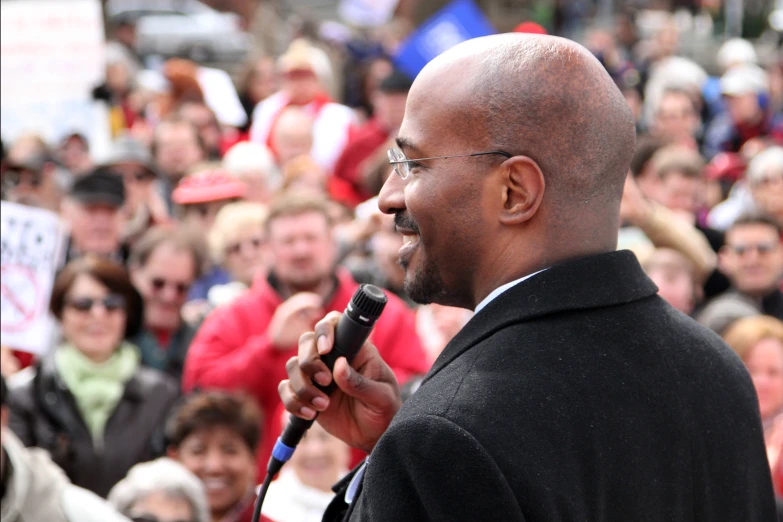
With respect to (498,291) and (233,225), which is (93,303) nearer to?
(233,225)

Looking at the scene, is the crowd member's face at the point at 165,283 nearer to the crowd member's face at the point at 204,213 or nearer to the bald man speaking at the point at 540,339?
the crowd member's face at the point at 204,213

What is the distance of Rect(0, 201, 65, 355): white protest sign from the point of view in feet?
13.4

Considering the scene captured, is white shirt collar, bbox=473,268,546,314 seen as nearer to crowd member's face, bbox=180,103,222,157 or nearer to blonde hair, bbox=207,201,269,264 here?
blonde hair, bbox=207,201,269,264

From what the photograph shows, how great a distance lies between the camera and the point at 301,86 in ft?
31.1

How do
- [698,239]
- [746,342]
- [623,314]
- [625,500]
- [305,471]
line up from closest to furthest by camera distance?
[625,500]
[623,314]
[305,471]
[746,342]
[698,239]

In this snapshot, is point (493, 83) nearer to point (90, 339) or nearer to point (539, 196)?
point (539, 196)

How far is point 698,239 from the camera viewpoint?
6.32 metres

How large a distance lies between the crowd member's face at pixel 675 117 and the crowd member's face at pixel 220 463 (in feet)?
17.8

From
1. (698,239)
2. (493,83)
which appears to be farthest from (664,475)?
(698,239)

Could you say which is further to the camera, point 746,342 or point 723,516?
point 746,342

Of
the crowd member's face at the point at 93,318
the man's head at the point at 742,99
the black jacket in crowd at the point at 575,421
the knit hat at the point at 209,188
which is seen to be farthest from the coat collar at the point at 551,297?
the man's head at the point at 742,99

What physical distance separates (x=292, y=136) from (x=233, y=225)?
2.06 meters

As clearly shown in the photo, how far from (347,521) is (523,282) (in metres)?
0.46

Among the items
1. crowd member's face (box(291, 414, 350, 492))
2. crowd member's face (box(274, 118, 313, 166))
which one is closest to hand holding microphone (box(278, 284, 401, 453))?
crowd member's face (box(291, 414, 350, 492))
